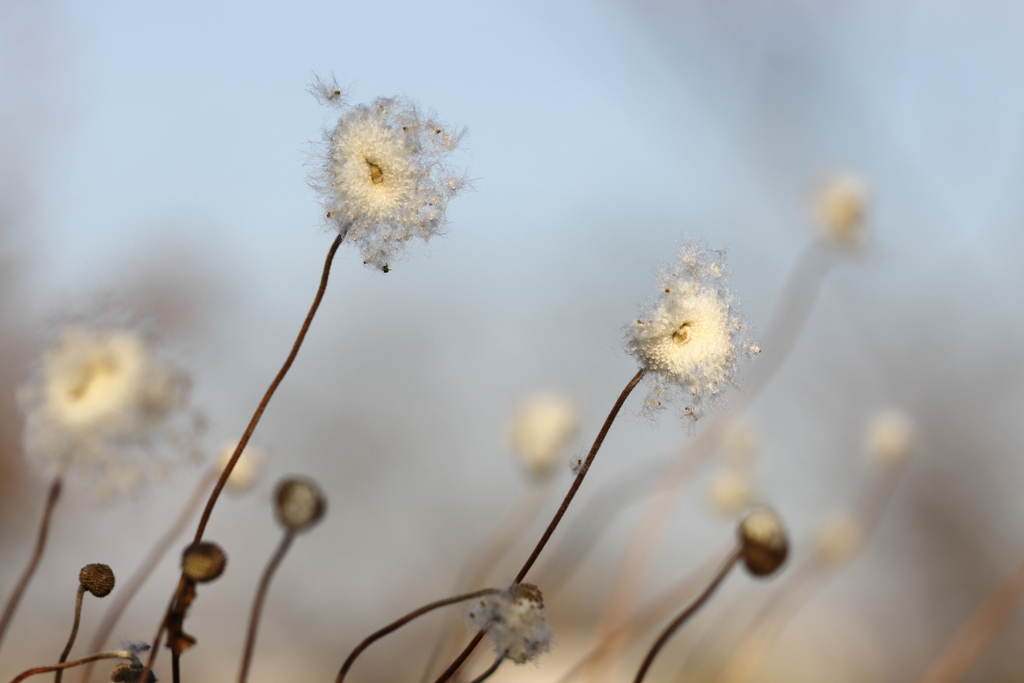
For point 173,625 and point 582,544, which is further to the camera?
point 582,544

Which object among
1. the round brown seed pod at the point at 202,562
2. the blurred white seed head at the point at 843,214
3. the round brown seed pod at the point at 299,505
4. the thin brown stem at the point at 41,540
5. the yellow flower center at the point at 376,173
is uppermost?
the blurred white seed head at the point at 843,214

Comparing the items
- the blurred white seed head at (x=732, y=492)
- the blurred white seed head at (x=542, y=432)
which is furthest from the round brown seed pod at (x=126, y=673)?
the blurred white seed head at (x=732, y=492)

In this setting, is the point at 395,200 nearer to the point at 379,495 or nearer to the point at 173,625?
the point at 173,625

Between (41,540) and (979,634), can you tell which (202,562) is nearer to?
(41,540)

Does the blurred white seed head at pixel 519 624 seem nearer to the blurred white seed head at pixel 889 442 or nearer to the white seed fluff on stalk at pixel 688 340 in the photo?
the white seed fluff on stalk at pixel 688 340

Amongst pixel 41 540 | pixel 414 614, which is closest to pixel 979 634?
pixel 414 614

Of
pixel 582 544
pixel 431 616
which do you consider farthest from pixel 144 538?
pixel 582 544

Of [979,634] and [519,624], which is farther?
[979,634]
